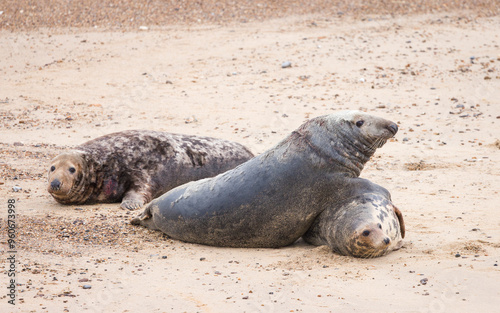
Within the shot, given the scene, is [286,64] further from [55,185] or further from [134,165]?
[55,185]

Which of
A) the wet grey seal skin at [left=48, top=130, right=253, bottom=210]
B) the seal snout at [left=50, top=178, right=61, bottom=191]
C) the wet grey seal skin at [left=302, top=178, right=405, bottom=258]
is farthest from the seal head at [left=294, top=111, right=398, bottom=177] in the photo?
the seal snout at [left=50, top=178, right=61, bottom=191]

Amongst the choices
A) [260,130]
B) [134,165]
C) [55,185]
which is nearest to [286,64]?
[260,130]

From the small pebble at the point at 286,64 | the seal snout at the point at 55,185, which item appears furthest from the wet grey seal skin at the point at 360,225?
the small pebble at the point at 286,64

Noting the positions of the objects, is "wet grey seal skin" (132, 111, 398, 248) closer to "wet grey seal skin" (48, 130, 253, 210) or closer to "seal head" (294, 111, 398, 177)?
"seal head" (294, 111, 398, 177)

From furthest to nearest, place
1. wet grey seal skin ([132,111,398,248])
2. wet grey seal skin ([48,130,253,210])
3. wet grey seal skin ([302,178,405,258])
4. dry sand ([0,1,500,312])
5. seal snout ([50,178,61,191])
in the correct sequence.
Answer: wet grey seal skin ([48,130,253,210]) → seal snout ([50,178,61,191]) → wet grey seal skin ([132,111,398,248]) → wet grey seal skin ([302,178,405,258]) → dry sand ([0,1,500,312])

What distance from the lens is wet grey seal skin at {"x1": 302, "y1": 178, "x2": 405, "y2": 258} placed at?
5.07 metres

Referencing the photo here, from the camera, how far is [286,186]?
5.36 meters

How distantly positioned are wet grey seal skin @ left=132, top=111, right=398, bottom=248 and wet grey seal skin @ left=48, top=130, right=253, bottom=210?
1.67m

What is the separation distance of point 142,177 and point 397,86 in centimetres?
584

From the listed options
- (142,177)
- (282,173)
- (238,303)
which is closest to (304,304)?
(238,303)

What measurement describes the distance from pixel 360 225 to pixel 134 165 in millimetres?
3226

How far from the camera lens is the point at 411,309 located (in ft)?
13.2

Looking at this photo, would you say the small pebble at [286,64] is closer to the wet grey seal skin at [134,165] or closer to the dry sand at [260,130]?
the dry sand at [260,130]

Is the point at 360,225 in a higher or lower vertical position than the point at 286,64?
lower
